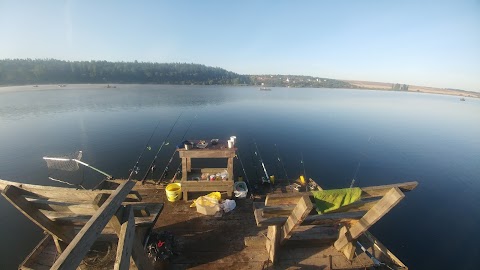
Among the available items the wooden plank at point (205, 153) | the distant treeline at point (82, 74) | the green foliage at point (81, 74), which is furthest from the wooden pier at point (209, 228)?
the green foliage at point (81, 74)

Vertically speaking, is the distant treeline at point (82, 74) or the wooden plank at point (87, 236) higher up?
the distant treeline at point (82, 74)

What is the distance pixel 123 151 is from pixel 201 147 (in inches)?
687

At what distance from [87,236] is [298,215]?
3.63 metres

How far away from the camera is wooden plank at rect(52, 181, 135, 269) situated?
8.03ft

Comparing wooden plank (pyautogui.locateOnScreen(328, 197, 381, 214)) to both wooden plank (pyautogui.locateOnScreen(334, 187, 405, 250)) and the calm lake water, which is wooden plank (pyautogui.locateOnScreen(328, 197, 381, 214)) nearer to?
wooden plank (pyautogui.locateOnScreen(334, 187, 405, 250))

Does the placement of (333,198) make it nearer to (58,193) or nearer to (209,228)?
(209,228)

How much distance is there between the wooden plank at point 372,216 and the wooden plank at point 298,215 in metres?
1.76

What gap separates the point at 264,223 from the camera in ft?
17.4

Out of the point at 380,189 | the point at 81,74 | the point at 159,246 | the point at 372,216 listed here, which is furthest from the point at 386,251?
the point at 81,74

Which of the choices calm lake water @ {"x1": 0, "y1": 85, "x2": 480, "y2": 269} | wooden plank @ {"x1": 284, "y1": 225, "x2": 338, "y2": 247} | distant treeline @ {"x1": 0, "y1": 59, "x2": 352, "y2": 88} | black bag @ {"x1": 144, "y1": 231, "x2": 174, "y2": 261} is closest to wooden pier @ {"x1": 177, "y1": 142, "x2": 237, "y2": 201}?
black bag @ {"x1": 144, "y1": 231, "x2": 174, "y2": 261}

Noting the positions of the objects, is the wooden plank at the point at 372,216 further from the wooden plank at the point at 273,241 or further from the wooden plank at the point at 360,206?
the wooden plank at the point at 273,241

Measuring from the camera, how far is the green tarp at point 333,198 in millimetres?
4793

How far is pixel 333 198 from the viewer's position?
4.83m

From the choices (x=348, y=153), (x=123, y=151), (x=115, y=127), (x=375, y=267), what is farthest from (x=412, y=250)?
(x=115, y=127)
